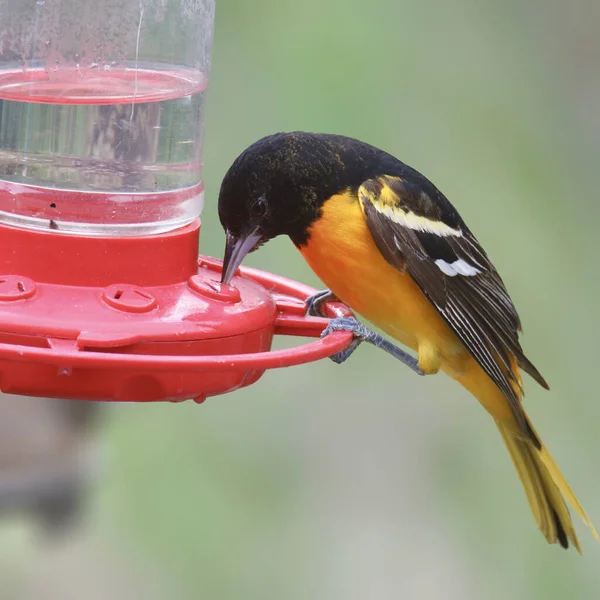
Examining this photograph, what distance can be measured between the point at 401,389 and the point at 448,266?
215 centimetres

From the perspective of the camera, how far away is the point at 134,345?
98.4 inches

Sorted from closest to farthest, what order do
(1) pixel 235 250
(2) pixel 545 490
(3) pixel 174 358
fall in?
(3) pixel 174 358 < (1) pixel 235 250 < (2) pixel 545 490

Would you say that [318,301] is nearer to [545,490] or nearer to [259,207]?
[259,207]

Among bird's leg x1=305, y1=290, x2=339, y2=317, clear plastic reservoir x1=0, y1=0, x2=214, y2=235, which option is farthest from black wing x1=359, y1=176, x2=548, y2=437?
clear plastic reservoir x1=0, y1=0, x2=214, y2=235

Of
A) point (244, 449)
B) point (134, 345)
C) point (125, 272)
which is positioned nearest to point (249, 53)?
point (244, 449)

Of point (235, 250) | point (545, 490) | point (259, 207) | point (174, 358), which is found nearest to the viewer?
point (174, 358)

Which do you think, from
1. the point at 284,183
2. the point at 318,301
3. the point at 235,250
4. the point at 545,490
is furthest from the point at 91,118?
the point at 545,490

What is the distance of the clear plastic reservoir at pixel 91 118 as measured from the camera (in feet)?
9.83

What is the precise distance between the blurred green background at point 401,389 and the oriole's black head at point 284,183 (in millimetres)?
1473

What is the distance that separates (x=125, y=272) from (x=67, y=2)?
0.84m

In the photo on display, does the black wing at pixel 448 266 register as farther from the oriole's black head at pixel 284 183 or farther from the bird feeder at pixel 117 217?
the bird feeder at pixel 117 217

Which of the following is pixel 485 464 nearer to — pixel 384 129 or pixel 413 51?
pixel 384 129

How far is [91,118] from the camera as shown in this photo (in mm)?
3053

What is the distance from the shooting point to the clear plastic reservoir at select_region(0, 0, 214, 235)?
9.83 ft
